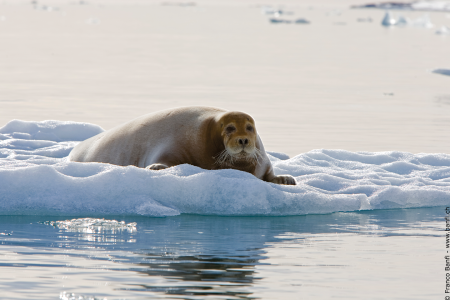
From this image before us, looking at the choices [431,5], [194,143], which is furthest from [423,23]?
[194,143]

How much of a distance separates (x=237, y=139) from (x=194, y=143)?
651 millimetres

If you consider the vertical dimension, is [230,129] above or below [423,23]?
below

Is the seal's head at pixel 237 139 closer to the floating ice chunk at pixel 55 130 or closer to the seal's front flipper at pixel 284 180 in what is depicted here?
the seal's front flipper at pixel 284 180

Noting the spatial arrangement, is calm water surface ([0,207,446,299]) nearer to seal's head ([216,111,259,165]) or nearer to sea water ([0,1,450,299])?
sea water ([0,1,450,299])

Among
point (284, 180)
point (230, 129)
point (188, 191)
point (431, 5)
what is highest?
point (431, 5)

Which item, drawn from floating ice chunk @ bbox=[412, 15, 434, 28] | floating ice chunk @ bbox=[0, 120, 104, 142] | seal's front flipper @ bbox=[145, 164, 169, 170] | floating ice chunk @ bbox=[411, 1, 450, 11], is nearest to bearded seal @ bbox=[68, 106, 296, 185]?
seal's front flipper @ bbox=[145, 164, 169, 170]

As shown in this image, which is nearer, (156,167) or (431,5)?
(156,167)

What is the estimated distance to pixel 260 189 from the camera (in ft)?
23.4

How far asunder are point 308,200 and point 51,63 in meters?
23.4

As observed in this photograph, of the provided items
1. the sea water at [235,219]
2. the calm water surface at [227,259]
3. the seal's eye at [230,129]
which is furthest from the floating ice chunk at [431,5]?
the calm water surface at [227,259]

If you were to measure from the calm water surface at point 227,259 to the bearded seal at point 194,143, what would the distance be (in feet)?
2.91

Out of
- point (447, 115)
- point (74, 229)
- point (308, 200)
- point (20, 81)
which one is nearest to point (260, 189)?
point (308, 200)

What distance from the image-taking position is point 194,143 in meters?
7.90

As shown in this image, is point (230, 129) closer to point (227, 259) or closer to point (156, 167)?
point (156, 167)
